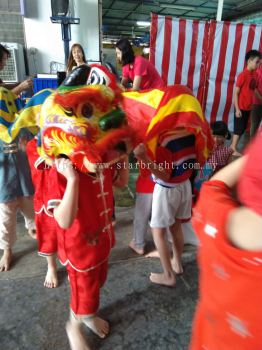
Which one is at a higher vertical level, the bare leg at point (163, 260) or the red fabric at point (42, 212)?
the red fabric at point (42, 212)

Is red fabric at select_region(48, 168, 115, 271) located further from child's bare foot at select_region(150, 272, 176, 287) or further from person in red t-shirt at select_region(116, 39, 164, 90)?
person in red t-shirt at select_region(116, 39, 164, 90)

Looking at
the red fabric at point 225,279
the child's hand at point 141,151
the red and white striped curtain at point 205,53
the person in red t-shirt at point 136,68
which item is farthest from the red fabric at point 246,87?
the red fabric at point 225,279

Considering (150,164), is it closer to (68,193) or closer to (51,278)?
(68,193)

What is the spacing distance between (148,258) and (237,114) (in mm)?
3294

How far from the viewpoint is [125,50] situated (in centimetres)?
311

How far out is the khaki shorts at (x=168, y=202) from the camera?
164 cm

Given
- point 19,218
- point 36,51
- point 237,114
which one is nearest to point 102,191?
point 19,218

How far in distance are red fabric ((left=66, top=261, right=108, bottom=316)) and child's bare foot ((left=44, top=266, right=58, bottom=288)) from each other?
510 mm

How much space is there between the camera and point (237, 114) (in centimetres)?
449

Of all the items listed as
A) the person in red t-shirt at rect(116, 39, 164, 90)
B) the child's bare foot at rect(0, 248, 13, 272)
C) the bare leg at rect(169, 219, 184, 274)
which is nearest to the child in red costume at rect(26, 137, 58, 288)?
the child's bare foot at rect(0, 248, 13, 272)

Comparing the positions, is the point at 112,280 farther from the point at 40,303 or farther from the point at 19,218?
the point at 19,218

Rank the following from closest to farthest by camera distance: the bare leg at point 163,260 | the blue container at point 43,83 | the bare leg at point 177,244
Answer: the bare leg at point 163,260
the bare leg at point 177,244
the blue container at point 43,83

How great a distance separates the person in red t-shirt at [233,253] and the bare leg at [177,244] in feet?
3.90

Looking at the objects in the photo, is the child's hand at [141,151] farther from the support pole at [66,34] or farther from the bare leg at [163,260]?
the support pole at [66,34]
